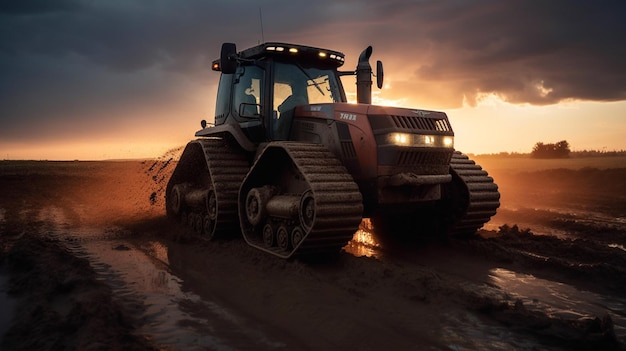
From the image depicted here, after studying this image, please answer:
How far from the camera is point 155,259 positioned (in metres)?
7.41

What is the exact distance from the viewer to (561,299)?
5332 mm

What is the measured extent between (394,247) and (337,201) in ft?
8.82

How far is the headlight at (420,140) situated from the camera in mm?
6504

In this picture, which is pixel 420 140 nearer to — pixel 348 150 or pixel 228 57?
pixel 348 150

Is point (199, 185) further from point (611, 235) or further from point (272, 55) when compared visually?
point (611, 235)

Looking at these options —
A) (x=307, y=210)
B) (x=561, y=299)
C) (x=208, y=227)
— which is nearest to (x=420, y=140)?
(x=307, y=210)

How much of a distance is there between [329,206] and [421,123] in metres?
2.15

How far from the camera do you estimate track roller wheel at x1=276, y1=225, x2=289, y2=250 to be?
668cm

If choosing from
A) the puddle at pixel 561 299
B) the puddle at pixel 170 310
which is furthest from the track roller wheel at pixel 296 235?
the puddle at pixel 561 299

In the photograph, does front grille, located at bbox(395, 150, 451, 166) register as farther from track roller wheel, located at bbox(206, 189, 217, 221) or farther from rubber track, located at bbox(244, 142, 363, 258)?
track roller wheel, located at bbox(206, 189, 217, 221)

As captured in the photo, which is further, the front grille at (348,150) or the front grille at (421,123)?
the front grille at (348,150)

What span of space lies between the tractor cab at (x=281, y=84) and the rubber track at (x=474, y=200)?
257cm

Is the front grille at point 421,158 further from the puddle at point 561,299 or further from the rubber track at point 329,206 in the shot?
the puddle at point 561,299

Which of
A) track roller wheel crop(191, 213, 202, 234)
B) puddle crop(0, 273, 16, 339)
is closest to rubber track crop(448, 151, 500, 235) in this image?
track roller wheel crop(191, 213, 202, 234)
